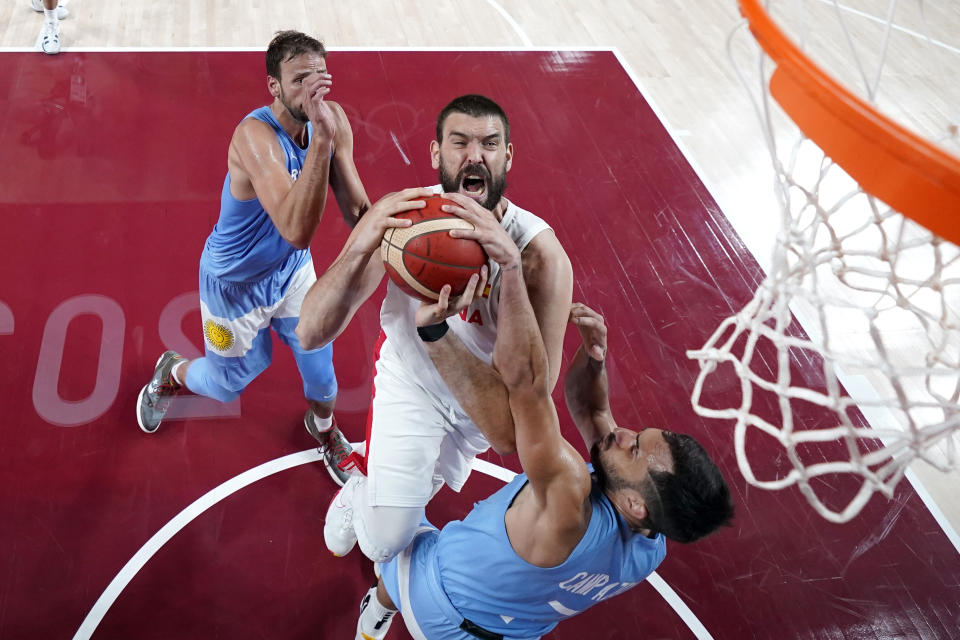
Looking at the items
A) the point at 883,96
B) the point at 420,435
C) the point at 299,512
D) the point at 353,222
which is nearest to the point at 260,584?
the point at 299,512

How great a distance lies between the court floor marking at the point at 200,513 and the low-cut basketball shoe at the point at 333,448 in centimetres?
10

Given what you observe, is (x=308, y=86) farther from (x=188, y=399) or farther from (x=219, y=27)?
(x=219, y=27)

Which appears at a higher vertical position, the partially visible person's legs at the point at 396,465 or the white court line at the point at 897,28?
the white court line at the point at 897,28

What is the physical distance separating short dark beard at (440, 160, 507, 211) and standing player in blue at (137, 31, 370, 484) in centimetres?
43

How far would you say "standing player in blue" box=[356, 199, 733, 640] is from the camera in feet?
7.36

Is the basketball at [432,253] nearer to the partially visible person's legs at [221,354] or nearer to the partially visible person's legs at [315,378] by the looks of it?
the partially visible person's legs at [315,378]

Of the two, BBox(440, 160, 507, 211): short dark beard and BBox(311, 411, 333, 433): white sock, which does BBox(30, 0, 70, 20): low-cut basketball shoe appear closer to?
BBox(311, 411, 333, 433): white sock

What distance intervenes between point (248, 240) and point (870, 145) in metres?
2.21

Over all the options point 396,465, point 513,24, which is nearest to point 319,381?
point 396,465

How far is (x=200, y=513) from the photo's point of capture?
343 cm

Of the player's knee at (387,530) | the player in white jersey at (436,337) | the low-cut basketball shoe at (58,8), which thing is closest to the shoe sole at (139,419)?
the player in white jersey at (436,337)

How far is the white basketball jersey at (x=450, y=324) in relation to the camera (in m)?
2.72

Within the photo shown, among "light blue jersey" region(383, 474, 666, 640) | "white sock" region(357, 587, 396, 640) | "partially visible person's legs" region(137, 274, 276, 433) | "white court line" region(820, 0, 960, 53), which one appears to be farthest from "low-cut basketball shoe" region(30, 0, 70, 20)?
"white court line" region(820, 0, 960, 53)

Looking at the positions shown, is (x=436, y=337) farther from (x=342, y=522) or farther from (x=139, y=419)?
(x=139, y=419)
